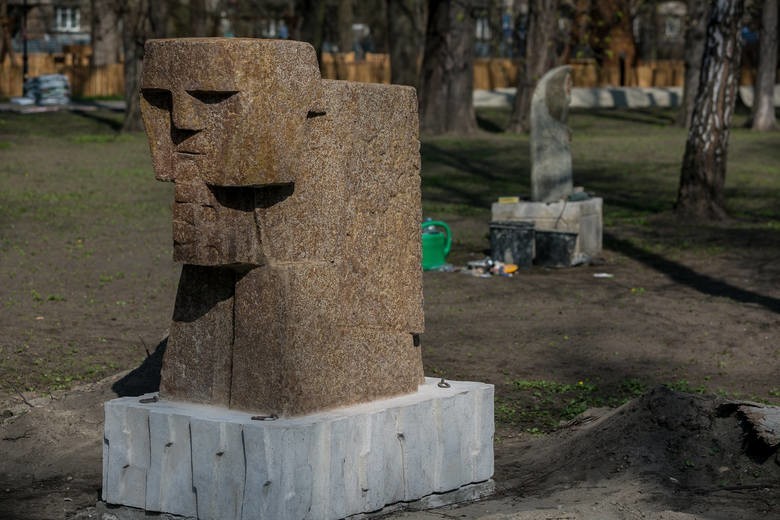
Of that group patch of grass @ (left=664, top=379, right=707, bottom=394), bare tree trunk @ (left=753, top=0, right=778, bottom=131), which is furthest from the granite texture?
bare tree trunk @ (left=753, top=0, right=778, bottom=131)

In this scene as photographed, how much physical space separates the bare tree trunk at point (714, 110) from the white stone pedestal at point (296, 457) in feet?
34.7

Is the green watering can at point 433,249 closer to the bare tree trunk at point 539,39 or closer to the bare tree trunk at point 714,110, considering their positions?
the bare tree trunk at point 714,110

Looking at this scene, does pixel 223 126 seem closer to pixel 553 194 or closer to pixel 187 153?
pixel 187 153

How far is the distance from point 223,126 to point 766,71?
2670 centimetres

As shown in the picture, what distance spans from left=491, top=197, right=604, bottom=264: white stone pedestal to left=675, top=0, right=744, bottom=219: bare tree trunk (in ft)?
8.49

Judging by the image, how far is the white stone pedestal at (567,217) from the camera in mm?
13562

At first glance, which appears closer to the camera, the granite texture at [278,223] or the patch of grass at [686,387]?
the granite texture at [278,223]

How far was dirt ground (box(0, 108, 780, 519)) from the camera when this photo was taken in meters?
5.93


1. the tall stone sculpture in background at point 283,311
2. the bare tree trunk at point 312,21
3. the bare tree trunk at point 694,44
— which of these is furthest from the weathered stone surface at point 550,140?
the bare tree trunk at point 312,21

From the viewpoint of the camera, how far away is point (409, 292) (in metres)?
5.92

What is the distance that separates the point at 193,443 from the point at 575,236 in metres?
8.42

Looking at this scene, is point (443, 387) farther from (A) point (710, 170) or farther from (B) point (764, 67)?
(B) point (764, 67)

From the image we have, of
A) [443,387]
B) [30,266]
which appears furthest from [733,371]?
[30,266]

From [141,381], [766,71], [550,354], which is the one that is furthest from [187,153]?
[766,71]
